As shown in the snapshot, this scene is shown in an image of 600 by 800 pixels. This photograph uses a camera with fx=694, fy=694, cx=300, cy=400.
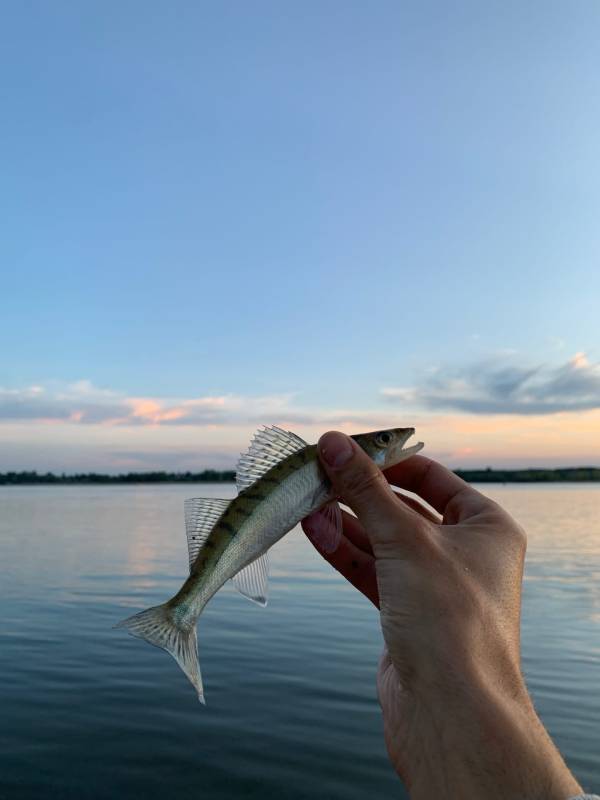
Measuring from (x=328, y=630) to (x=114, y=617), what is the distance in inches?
307

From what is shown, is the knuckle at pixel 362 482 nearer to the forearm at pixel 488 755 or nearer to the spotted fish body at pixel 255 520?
the spotted fish body at pixel 255 520

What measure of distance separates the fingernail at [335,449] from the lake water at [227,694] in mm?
8793

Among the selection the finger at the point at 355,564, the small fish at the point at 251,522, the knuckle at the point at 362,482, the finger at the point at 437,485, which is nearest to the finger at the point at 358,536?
the finger at the point at 355,564

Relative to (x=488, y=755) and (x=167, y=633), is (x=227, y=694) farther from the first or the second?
(x=488, y=755)

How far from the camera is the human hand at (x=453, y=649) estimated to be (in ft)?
11.7

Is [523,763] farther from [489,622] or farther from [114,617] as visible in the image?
[114,617]

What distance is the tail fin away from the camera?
467 cm

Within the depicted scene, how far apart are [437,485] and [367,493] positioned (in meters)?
1.35

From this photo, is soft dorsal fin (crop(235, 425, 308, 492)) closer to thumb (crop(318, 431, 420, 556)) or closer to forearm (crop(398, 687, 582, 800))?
thumb (crop(318, 431, 420, 556))

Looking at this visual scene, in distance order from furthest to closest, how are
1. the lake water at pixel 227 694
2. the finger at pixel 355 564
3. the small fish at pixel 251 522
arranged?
1. the lake water at pixel 227 694
2. the finger at pixel 355 564
3. the small fish at pixel 251 522

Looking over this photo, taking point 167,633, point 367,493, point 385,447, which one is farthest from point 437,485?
point 167,633

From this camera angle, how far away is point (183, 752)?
42.3 ft

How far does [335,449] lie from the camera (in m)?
4.89

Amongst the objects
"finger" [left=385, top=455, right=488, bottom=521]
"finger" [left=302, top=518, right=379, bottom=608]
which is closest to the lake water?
"finger" [left=302, top=518, right=379, bottom=608]
